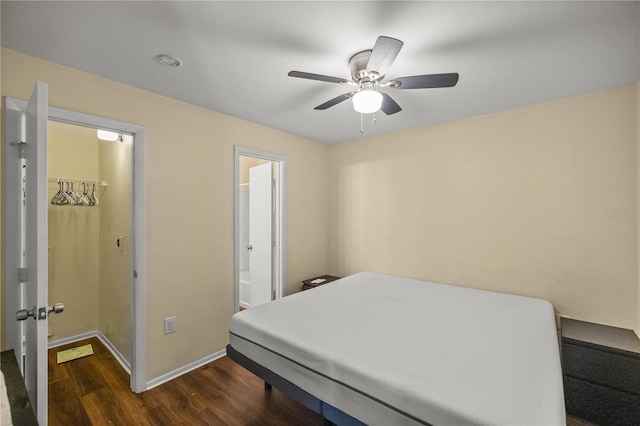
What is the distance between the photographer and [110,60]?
1.74m

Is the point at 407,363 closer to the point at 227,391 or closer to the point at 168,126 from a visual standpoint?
the point at 227,391

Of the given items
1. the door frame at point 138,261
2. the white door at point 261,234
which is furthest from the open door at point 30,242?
the white door at point 261,234

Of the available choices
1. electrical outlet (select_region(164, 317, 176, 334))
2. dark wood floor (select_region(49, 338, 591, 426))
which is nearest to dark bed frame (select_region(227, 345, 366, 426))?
dark wood floor (select_region(49, 338, 591, 426))

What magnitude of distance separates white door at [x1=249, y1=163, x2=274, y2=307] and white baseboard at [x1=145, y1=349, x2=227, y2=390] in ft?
3.09

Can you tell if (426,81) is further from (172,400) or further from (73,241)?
(73,241)

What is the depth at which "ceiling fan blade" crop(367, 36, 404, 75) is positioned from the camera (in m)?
1.25

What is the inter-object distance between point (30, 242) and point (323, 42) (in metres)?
1.84

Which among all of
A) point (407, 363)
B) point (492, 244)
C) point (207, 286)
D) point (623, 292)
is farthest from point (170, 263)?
point (623, 292)

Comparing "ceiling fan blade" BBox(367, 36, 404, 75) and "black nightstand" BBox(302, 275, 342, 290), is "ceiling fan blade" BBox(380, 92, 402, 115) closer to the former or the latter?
"ceiling fan blade" BBox(367, 36, 404, 75)

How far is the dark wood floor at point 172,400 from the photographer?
188 centimetres

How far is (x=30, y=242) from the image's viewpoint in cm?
138

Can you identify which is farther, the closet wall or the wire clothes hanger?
the wire clothes hanger

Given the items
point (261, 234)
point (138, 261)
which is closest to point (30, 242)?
point (138, 261)

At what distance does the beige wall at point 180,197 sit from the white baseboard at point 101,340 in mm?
578
